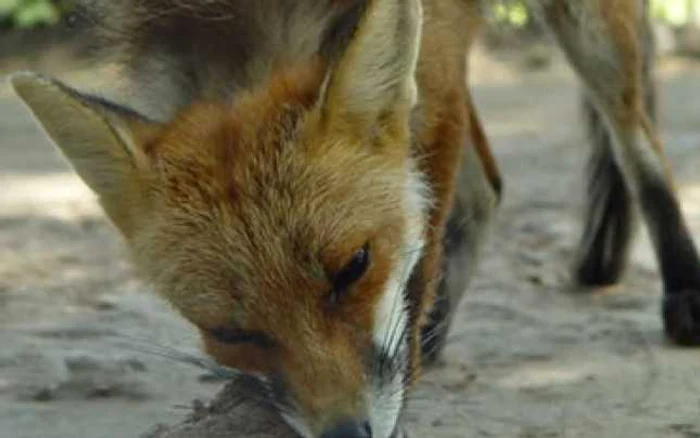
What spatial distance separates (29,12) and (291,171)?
396 inches

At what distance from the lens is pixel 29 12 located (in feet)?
48.4

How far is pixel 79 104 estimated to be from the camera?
5.18 meters

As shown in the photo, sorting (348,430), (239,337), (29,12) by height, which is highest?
(239,337)

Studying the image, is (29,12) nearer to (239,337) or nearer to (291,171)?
(291,171)

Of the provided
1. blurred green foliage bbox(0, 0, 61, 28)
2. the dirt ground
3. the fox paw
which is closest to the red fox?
the dirt ground

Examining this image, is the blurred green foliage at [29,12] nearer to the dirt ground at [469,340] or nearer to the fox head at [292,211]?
the dirt ground at [469,340]

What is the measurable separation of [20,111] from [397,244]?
874 cm

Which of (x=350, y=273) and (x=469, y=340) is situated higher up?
(x=350, y=273)

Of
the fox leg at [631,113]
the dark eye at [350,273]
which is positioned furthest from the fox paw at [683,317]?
the dark eye at [350,273]

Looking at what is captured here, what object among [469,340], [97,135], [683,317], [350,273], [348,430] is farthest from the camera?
[469,340]

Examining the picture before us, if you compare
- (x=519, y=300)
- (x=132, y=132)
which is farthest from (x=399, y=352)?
(x=519, y=300)

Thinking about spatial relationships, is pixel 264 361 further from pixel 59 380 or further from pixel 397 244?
pixel 59 380

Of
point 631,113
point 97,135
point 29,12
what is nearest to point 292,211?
point 97,135

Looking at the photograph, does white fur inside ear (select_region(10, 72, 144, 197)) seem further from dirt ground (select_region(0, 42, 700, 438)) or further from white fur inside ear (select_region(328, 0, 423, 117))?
white fur inside ear (select_region(328, 0, 423, 117))
